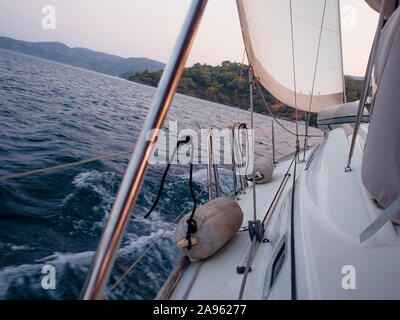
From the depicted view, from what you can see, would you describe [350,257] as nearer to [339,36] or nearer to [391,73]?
[391,73]

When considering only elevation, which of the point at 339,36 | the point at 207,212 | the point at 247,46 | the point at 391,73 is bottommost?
the point at 207,212

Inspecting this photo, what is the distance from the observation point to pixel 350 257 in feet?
2.67

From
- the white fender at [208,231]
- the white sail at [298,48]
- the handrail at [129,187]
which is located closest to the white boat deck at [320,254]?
the white fender at [208,231]

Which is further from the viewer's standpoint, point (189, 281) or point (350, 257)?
point (189, 281)

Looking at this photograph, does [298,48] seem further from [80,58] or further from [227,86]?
[80,58]

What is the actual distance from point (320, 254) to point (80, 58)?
104m

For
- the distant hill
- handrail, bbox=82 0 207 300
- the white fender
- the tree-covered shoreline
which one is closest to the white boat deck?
the white fender

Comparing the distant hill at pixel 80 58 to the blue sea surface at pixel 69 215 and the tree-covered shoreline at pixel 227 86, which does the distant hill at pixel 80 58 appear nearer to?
the tree-covered shoreline at pixel 227 86

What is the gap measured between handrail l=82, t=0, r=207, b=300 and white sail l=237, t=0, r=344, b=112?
7.32 feet

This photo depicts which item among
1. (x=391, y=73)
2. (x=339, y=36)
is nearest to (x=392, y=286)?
(x=391, y=73)

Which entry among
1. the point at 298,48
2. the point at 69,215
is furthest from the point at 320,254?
the point at 298,48

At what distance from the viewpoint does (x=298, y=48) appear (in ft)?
11.7

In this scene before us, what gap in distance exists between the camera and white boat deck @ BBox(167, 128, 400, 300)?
0.72m

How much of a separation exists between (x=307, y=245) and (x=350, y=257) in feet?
0.47
